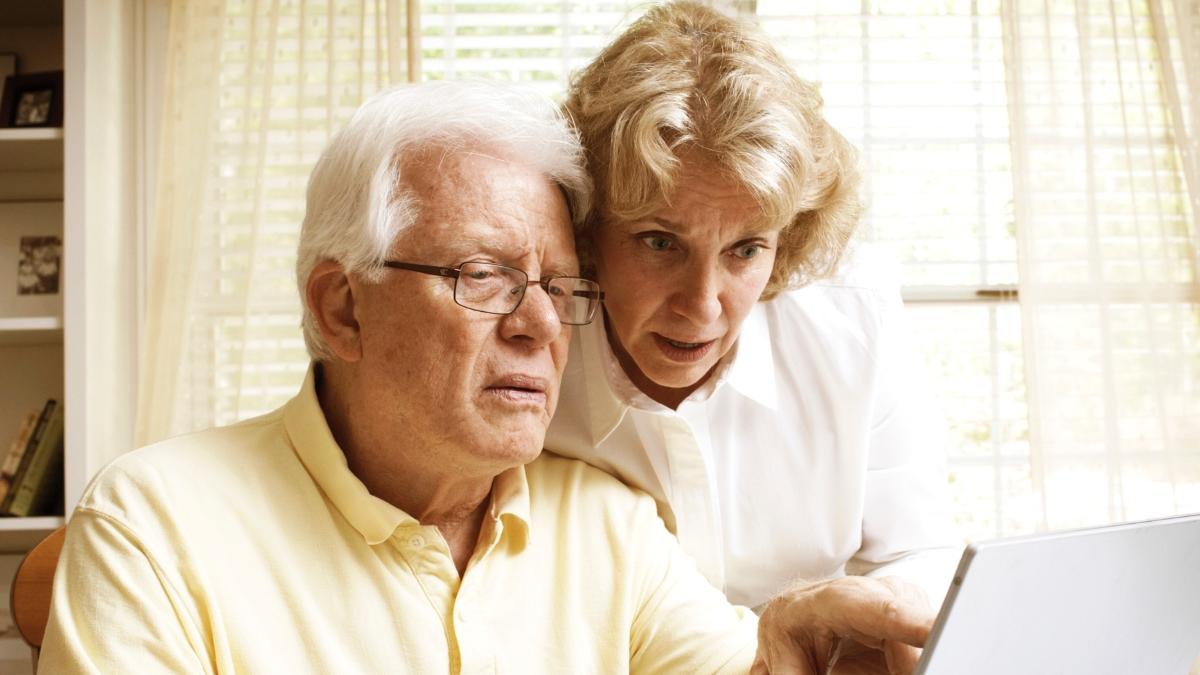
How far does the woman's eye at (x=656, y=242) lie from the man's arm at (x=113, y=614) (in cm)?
69

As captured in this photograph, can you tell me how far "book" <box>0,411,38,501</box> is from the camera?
282 cm

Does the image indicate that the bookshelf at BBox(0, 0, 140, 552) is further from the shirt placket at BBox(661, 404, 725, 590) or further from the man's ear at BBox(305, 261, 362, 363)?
the shirt placket at BBox(661, 404, 725, 590)

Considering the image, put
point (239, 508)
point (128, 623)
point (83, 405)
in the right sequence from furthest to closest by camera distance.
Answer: point (83, 405) → point (239, 508) → point (128, 623)

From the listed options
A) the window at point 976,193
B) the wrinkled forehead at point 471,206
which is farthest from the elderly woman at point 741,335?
the window at point 976,193

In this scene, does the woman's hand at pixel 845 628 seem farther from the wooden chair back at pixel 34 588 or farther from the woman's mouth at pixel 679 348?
the wooden chair back at pixel 34 588

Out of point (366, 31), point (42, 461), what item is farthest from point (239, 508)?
point (366, 31)

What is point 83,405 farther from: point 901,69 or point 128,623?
point 901,69

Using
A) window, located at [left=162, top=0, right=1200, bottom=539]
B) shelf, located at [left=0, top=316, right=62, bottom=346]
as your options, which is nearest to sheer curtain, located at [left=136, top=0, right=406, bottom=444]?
window, located at [left=162, top=0, right=1200, bottom=539]

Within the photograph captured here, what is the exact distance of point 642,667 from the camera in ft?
4.54

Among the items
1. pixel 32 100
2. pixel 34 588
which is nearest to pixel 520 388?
pixel 34 588

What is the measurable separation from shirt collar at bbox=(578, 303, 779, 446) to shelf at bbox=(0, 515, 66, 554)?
1792 mm

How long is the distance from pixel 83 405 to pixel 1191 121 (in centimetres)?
305

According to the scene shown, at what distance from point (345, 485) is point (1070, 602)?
78 cm

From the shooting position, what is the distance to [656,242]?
1.42 meters
